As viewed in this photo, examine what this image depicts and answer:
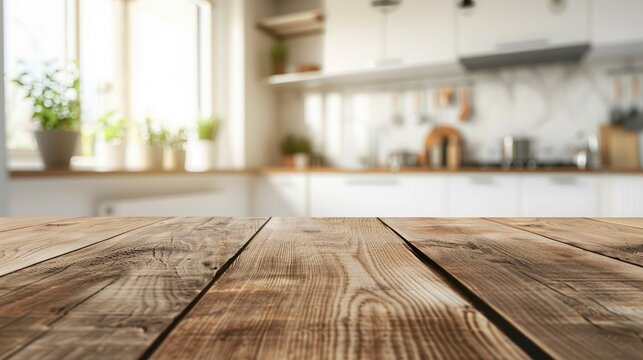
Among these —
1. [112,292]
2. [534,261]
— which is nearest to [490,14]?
→ [534,261]

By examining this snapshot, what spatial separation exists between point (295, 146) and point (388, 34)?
1.23 metres

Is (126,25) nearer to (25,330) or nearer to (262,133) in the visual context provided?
(262,133)

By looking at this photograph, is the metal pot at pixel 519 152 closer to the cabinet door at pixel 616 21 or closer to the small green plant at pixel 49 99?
the cabinet door at pixel 616 21

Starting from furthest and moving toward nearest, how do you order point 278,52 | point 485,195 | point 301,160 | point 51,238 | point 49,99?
1. point 278,52
2. point 301,160
3. point 485,195
4. point 49,99
5. point 51,238

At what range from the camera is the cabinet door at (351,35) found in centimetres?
319

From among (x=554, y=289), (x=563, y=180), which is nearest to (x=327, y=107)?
(x=563, y=180)

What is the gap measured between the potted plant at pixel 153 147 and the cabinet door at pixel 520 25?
205 cm

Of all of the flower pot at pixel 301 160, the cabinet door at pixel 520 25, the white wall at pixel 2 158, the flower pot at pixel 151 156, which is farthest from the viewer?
the flower pot at pixel 301 160

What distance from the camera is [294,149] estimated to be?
12.5ft

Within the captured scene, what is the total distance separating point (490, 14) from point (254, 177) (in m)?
2.04

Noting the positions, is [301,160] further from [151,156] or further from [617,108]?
[617,108]

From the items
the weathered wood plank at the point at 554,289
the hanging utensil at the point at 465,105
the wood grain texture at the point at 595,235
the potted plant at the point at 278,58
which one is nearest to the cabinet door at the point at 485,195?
the hanging utensil at the point at 465,105

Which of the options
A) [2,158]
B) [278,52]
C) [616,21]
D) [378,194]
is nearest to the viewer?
[2,158]

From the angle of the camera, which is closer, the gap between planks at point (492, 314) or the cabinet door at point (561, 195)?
the gap between planks at point (492, 314)
